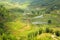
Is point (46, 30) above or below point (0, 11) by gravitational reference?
below

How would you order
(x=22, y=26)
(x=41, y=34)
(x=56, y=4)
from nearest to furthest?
1. (x=41, y=34)
2. (x=22, y=26)
3. (x=56, y=4)

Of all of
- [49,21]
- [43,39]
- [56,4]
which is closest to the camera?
[43,39]

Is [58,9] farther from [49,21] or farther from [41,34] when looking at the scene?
[41,34]

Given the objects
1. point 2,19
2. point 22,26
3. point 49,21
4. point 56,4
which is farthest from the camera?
point 56,4

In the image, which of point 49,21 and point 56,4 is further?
point 56,4

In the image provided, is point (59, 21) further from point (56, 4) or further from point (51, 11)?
point (56, 4)

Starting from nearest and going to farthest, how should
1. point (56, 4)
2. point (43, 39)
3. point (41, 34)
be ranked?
point (43, 39), point (41, 34), point (56, 4)

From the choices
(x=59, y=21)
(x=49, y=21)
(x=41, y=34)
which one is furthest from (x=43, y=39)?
(x=59, y=21)

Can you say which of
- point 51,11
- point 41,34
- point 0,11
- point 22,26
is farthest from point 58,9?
point 41,34

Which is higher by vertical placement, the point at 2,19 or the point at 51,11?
the point at 2,19
